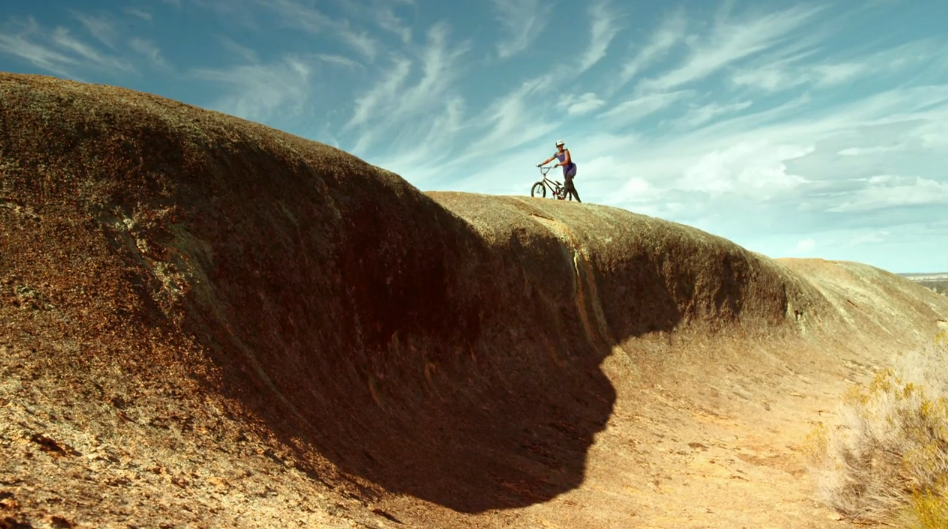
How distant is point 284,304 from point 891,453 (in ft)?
30.3

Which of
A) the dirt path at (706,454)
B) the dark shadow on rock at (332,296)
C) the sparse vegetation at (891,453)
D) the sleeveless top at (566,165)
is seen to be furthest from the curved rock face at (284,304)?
the sleeveless top at (566,165)

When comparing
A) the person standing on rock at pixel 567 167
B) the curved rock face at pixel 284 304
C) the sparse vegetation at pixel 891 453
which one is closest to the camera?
the curved rock face at pixel 284 304

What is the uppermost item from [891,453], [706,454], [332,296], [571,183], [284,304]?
[571,183]

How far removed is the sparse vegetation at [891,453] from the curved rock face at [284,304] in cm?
405

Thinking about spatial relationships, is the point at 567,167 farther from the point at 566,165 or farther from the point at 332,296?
the point at 332,296

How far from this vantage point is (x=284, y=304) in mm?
10078

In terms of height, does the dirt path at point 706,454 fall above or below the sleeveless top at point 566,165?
below

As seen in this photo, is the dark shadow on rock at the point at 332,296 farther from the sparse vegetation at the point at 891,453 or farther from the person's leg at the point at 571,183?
the person's leg at the point at 571,183

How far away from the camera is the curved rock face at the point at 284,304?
7215 mm

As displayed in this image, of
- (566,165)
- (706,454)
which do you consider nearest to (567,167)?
(566,165)

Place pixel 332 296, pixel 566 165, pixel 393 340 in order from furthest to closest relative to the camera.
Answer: pixel 566 165 < pixel 393 340 < pixel 332 296

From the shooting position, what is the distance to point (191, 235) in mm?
9336

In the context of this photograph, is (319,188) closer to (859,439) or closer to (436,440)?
(436,440)

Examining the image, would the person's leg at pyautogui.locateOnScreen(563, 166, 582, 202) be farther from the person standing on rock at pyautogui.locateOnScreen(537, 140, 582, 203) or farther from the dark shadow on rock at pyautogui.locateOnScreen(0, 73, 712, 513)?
the dark shadow on rock at pyautogui.locateOnScreen(0, 73, 712, 513)
